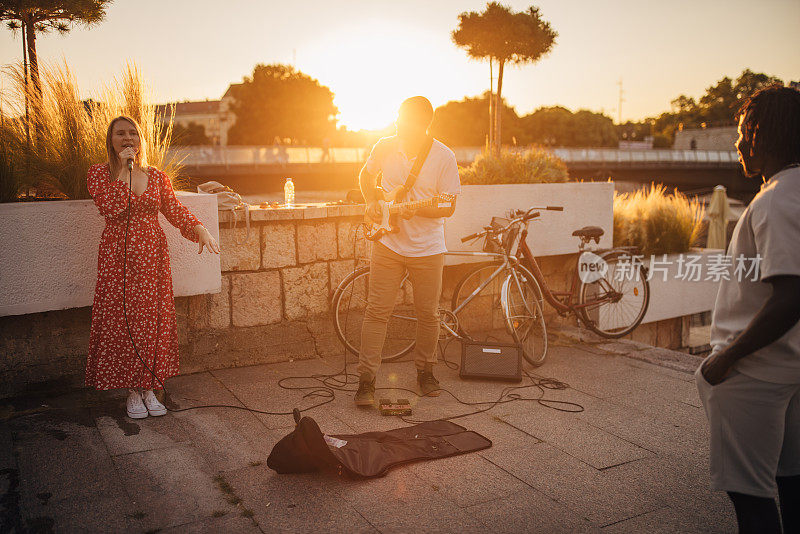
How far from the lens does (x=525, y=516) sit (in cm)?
305

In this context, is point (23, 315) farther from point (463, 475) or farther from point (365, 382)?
point (463, 475)

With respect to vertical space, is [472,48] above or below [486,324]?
above

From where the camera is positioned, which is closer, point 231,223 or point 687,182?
point 231,223

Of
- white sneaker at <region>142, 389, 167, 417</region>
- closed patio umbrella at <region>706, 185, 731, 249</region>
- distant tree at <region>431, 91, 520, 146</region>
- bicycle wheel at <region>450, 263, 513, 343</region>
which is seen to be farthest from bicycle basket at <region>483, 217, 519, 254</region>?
distant tree at <region>431, 91, 520, 146</region>

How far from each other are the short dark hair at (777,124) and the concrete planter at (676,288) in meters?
7.79

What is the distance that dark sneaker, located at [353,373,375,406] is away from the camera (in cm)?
452

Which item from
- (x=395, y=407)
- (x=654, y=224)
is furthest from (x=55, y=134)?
(x=654, y=224)

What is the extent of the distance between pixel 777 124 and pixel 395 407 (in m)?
2.99

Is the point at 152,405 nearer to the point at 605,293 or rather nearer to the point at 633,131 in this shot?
the point at 605,293

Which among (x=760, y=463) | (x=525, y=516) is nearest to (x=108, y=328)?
(x=525, y=516)

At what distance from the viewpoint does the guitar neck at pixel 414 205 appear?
447 centimetres

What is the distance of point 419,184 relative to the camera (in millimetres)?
4570

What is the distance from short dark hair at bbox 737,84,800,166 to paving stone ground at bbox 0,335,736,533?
5.98 feet

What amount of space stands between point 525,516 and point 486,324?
3.95m
